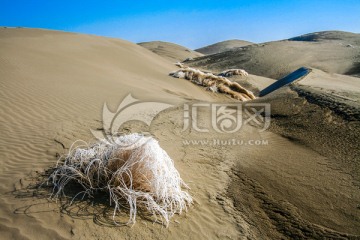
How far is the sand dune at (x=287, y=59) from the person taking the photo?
64.4 feet

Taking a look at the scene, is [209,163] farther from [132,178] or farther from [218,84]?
[218,84]

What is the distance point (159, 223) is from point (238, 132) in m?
3.31

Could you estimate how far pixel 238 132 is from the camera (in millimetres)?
5523

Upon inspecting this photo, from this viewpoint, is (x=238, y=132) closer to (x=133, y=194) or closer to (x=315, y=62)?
(x=133, y=194)

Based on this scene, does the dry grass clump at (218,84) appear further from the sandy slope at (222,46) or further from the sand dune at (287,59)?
the sandy slope at (222,46)

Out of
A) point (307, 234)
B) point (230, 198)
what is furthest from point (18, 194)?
point (307, 234)

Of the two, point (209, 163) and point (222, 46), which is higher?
point (222, 46)

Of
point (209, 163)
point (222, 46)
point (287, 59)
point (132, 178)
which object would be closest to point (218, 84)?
point (209, 163)

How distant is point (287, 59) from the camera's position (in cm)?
2167

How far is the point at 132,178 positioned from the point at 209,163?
150 centimetres

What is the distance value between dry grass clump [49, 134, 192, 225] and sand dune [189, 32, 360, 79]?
17.9 m

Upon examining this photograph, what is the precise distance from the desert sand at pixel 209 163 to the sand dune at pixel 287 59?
42.2 ft

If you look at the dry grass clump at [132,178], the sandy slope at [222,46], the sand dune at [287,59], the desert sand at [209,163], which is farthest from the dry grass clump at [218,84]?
the sandy slope at [222,46]

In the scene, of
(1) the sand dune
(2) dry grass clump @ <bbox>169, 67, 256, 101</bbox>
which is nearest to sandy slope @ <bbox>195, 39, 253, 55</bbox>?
(1) the sand dune
